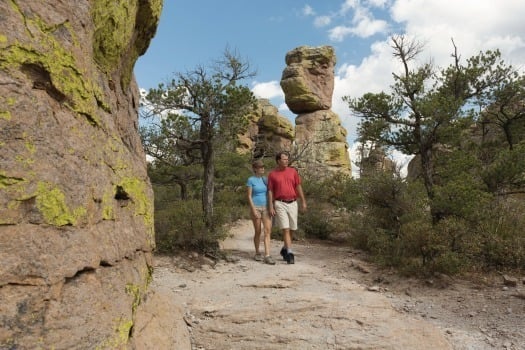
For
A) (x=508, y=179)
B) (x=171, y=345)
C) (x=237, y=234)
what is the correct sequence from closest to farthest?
(x=171, y=345)
(x=508, y=179)
(x=237, y=234)

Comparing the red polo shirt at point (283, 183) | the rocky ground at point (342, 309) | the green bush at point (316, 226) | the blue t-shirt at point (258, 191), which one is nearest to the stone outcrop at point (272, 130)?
the green bush at point (316, 226)

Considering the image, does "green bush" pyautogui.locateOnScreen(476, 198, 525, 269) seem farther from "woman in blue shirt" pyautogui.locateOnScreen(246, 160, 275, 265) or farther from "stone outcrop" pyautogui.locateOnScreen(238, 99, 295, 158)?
"stone outcrop" pyautogui.locateOnScreen(238, 99, 295, 158)

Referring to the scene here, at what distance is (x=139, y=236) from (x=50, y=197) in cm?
152

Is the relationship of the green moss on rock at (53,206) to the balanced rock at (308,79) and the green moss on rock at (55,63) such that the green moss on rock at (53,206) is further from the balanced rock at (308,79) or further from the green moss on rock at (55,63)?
the balanced rock at (308,79)

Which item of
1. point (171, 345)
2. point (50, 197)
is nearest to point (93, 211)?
point (50, 197)

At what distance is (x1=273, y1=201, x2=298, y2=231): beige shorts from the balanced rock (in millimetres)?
24941

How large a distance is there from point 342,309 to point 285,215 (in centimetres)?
254

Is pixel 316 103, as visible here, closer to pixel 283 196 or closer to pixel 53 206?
pixel 283 196

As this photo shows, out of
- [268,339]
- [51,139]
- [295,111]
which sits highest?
[295,111]

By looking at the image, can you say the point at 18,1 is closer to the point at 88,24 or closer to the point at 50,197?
the point at 88,24

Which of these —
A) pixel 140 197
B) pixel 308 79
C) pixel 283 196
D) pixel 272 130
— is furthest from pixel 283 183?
pixel 308 79

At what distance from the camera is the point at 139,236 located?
3.58m

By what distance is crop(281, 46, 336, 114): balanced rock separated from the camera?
30906 millimetres

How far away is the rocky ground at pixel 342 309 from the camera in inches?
159
